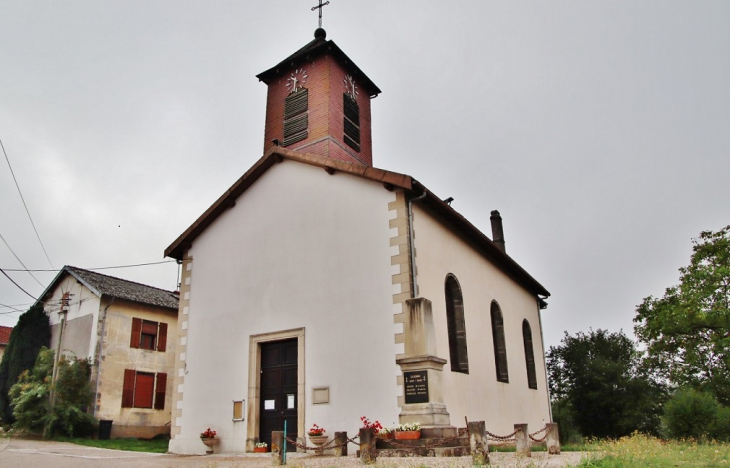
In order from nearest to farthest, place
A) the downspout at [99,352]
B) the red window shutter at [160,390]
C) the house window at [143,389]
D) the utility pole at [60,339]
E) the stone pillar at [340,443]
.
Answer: the stone pillar at [340,443], the utility pole at [60,339], the downspout at [99,352], the house window at [143,389], the red window shutter at [160,390]

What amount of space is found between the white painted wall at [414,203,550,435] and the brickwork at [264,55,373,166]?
4.39m

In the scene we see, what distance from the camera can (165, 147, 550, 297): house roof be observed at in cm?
1331

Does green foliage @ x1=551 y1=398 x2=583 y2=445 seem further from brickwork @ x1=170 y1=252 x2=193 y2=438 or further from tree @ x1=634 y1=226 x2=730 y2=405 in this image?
brickwork @ x1=170 y1=252 x2=193 y2=438

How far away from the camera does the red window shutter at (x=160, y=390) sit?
81.4ft

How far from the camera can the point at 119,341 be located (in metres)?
23.9

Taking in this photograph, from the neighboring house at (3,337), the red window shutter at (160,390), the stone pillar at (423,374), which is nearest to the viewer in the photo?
the stone pillar at (423,374)

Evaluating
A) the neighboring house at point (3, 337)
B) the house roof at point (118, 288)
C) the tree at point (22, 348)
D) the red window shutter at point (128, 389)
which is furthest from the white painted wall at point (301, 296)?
the neighboring house at point (3, 337)

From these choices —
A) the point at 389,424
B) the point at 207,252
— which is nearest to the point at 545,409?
the point at 389,424

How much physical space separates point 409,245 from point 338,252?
1.87 metres

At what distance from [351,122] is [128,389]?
560 inches

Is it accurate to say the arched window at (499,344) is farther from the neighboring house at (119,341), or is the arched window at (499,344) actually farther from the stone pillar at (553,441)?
the neighboring house at (119,341)

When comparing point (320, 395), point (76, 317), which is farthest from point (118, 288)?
point (320, 395)

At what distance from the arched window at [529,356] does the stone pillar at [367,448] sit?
1139 centimetres

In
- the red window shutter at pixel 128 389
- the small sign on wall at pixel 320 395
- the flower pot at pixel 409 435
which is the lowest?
the flower pot at pixel 409 435
